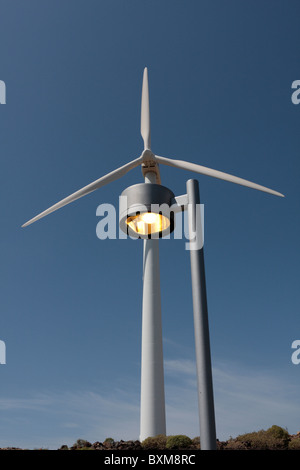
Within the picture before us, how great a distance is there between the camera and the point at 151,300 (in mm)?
25391

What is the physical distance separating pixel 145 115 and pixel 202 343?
27738 millimetres

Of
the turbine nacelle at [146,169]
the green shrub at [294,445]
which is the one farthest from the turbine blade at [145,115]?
the green shrub at [294,445]

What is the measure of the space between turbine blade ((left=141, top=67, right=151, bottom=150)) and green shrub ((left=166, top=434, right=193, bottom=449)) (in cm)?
2008

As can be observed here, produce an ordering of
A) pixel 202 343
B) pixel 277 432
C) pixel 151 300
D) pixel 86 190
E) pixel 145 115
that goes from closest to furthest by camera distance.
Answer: pixel 202 343 < pixel 277 432 < pixel 86 190 < pixel 151 300 < pixel 145 115

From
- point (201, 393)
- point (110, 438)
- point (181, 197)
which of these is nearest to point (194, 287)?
point (201, 393)

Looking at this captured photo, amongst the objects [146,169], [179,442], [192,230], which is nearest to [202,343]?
[192,230]

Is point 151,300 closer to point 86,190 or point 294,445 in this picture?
point 86,190

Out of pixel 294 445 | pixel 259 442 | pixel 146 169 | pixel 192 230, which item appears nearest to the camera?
pixel 192 230

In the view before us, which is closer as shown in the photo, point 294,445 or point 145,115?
point 294,445

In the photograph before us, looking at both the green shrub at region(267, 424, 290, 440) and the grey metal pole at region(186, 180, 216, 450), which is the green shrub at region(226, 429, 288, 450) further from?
the grey metal pole at region(186, 180, 216, 450)

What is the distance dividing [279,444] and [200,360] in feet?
37.2

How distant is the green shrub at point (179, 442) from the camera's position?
1591cm
